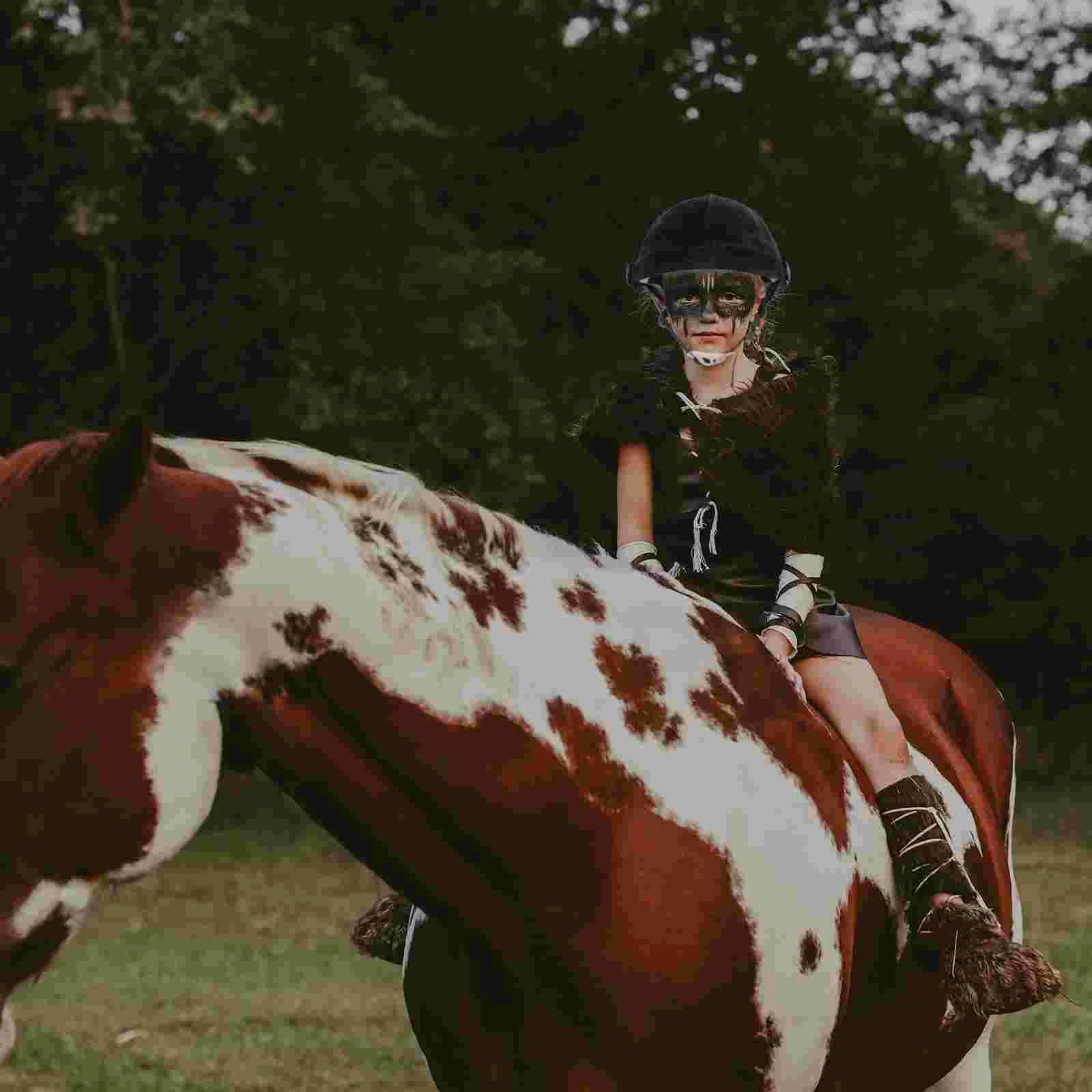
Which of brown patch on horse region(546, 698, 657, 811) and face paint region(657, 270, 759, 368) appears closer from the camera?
brown patch on horse region(546, 698, 657, 811)

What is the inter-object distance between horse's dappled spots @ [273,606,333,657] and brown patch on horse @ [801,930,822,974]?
3.50ft

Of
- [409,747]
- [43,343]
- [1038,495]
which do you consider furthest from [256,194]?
[409,747]

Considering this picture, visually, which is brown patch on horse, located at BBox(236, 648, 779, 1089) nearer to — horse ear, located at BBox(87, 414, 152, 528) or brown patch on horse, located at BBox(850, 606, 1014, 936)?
horse ear, located at BBox(87, 414, 152, 528)

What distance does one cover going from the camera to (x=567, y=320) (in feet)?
66.9

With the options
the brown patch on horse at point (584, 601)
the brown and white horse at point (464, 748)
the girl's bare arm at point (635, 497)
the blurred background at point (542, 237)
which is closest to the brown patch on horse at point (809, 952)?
the brown and white horse at point (464, 748)

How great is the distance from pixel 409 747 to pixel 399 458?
48.1 feet

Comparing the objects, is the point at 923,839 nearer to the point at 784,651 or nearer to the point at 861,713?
the point at 861,713

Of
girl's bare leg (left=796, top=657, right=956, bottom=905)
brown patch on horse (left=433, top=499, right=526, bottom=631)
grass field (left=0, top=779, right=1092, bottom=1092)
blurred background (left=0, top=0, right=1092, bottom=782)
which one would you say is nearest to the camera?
brown patch on horse (left=433, top=499, right=526, bottom=631)

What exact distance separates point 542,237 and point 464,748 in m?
18.6

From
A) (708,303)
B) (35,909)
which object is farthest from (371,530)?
(708,303)

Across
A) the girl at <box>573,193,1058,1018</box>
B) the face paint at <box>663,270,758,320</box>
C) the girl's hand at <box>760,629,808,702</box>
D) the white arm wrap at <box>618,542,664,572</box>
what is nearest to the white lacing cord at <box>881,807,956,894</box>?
the girl at <box>573,193,1058,1018</box>

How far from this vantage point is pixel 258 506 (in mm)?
2529

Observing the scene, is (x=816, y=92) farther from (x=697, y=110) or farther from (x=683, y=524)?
(x=683, y=524)

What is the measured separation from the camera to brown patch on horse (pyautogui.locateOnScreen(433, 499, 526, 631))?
278 centimetres
